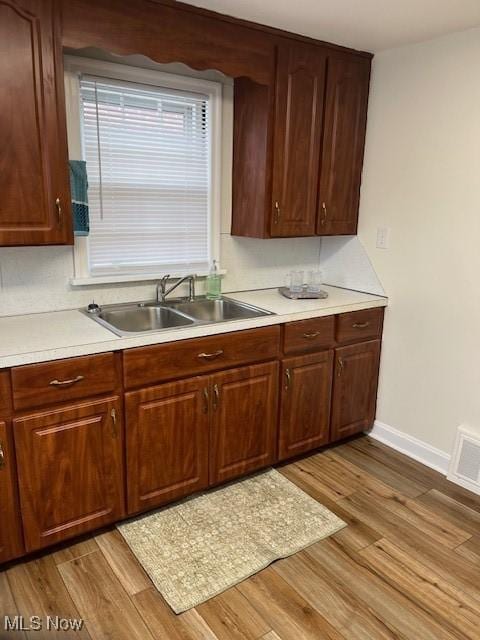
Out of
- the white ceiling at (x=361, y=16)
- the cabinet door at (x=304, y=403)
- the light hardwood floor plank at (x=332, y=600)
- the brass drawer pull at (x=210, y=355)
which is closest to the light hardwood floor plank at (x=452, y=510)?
the cabinet door at (x=304, y=403)

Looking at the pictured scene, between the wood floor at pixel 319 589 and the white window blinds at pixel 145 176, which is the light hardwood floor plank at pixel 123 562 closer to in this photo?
the wood floor at pixel 319 589

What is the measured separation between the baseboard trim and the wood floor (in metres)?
0.36

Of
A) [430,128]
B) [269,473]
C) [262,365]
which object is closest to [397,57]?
[430,128]

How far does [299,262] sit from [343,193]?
22.5 inches

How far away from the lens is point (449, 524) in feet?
7.54

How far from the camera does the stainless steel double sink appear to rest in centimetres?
245

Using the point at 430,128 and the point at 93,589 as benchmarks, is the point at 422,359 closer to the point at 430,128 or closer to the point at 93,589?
the point at 430,128

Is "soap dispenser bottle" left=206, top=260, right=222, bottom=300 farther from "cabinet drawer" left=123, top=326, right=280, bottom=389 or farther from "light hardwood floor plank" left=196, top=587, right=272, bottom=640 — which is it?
"light hardwood floor plank" left=196, top=587, right=272, bottom=640

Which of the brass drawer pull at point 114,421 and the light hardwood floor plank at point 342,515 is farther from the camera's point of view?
Result: the light hardwood floor plank at point 342,515

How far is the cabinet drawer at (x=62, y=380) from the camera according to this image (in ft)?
5.82

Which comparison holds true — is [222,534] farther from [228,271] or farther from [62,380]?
[228,271]

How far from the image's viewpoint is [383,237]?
290 cm

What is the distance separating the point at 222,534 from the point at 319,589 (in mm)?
489

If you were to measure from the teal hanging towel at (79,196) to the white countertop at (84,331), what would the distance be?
16.5 inches
